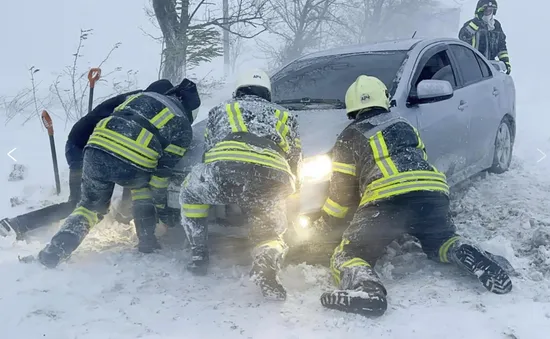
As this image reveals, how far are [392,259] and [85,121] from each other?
2908 mm

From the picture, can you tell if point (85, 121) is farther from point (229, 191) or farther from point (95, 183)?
point (229, 191)

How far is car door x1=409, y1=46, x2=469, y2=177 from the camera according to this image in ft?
14.9

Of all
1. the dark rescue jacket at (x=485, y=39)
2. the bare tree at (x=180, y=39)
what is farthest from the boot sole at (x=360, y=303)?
the bare tree at (x=180, y=39)

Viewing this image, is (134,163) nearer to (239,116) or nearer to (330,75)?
(239,116)

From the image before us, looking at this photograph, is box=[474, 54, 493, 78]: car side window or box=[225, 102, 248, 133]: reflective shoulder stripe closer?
box=[225, 102, 248, 133]: reflective shoulder stripe

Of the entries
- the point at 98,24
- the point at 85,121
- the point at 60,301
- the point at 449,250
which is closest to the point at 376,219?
the point at 449,250

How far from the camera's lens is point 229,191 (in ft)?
11.3

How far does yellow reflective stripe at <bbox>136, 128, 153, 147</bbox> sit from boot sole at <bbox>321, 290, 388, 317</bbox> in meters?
1.82

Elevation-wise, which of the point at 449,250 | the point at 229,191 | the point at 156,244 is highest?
the point at 229,191

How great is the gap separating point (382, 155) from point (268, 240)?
3.14 ft

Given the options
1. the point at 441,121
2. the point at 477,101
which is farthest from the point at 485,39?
the point at 441,121

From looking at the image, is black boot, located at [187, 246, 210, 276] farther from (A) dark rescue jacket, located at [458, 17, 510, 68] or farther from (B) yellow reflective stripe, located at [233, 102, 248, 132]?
(A) dark rescue jacket, located at [458, 17, 510, 68]

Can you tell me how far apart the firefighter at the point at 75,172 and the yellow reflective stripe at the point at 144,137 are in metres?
0.70

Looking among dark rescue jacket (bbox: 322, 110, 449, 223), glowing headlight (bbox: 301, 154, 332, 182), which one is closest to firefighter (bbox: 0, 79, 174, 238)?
glowing headlight (bbox: 301, 154, 332, 182)
